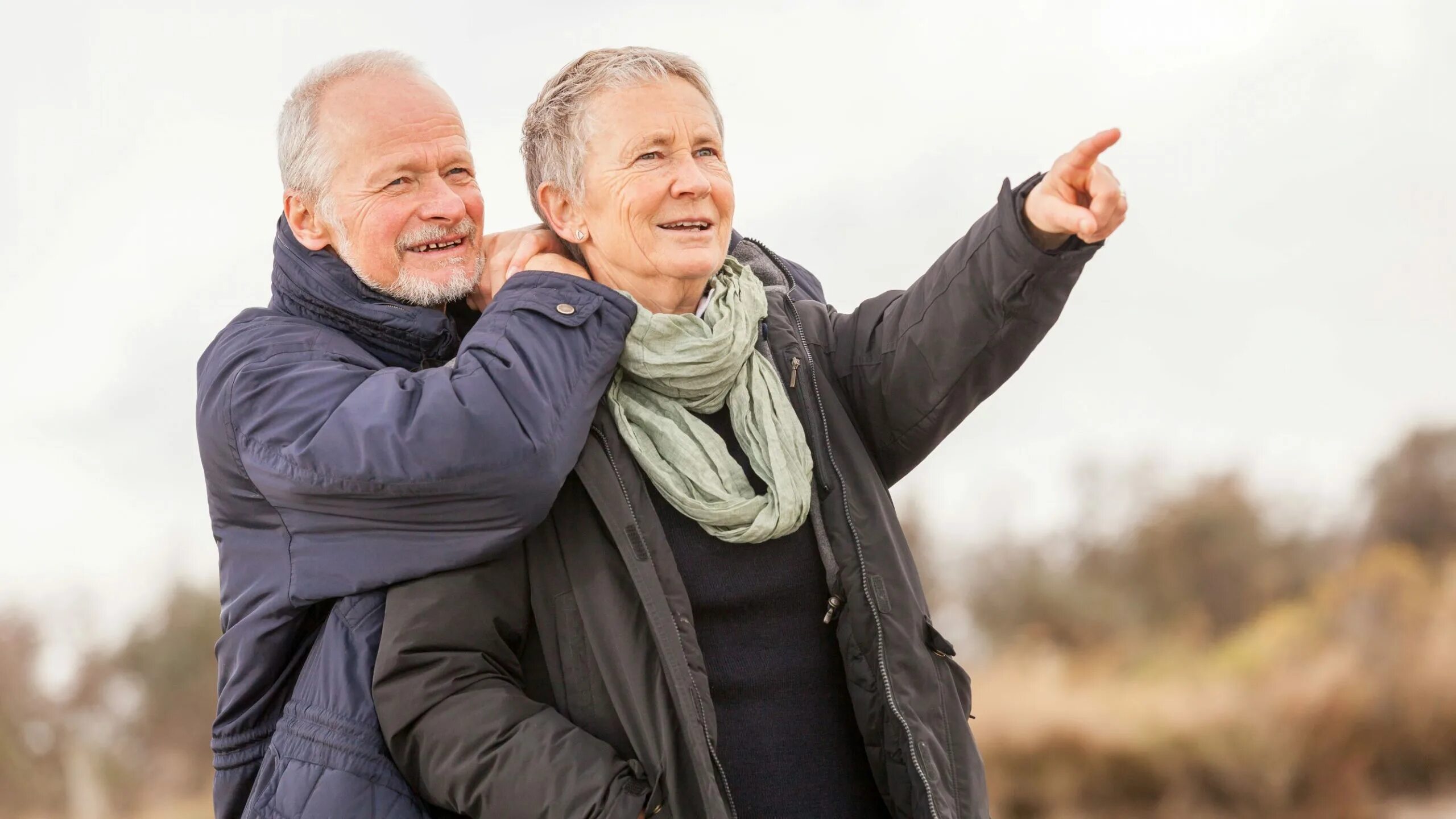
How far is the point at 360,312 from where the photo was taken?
1934 millimetres

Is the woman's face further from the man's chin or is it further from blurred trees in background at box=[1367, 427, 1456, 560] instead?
blurred trees in background at box=[1367, 427, 1456, 560]

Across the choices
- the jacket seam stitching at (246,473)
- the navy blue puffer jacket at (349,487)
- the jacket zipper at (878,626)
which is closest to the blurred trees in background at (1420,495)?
the jacket zipper at (878,626)

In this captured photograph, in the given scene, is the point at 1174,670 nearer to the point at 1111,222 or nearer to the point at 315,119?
the point at 1111,222

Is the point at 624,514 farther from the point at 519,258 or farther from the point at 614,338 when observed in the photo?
the point at 519,258

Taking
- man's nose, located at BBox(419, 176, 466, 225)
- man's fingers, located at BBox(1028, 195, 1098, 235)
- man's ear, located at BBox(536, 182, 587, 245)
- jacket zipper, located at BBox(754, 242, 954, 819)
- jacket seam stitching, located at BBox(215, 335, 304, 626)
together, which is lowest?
jacket seam stitching, located at BBox(215, 335, 304, 626)

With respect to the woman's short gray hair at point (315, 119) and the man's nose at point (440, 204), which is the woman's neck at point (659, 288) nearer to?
the man's nose at point (440, 204)

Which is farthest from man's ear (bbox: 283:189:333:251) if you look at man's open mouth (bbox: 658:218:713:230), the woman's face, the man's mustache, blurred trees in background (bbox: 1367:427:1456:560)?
blurred trees in background (bbox: 1367:427:1456:560)

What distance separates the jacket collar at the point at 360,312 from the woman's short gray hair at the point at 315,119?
0.11m

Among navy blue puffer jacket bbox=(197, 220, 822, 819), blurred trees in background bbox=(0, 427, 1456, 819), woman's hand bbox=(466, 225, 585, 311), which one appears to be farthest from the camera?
blurred trees in background bbox=(0, 427, 1456, 819)

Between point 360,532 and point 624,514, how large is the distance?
331mm

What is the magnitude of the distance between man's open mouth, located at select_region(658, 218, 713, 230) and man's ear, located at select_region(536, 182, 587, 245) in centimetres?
13

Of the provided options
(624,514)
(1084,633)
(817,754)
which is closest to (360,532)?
(624,514)

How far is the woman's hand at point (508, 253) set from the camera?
1989 millimetres

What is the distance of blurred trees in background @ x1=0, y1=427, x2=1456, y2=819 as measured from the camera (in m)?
4.93
